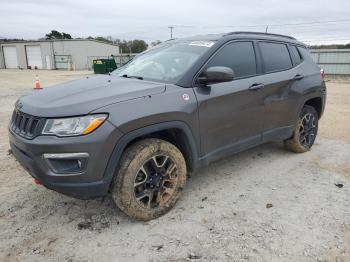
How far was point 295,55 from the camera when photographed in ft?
15.4

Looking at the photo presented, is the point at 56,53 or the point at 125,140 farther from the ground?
the point at 56,53

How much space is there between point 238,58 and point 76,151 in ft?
7.49

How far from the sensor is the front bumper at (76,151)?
98.0 inches

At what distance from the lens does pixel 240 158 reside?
4785mm

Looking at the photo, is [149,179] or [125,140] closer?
[125,140]

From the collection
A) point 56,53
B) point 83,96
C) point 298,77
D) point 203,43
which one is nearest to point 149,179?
point 83,96

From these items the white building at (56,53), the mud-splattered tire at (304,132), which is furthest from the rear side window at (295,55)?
the white building at (56,53)

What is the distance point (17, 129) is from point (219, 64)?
87.0 inches

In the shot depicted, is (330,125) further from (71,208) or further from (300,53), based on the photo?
(71,208)

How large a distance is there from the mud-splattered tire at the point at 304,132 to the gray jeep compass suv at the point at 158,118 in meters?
0.25

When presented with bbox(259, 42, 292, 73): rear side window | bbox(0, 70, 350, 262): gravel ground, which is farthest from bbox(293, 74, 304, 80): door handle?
bbox(0, 70, 350, 262): gravel ground

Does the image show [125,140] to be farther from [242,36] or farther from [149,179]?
[242,36]

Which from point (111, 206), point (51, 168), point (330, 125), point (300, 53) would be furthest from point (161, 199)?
point (330, 125)

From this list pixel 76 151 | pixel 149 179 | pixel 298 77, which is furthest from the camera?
pixel 298 77
